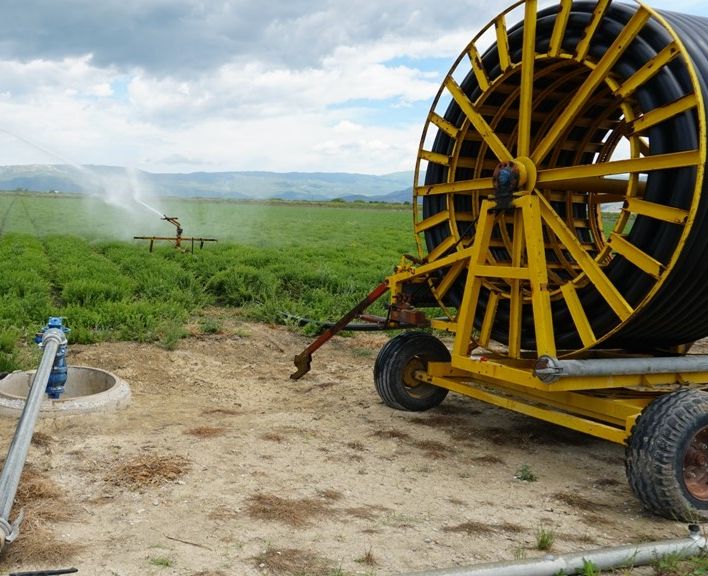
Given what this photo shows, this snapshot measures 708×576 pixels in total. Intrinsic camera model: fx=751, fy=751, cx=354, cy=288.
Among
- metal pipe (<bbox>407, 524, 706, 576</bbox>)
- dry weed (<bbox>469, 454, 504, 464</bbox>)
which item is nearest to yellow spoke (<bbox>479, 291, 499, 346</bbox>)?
dry weed (<bbox>469, 454, 504, 464</bbox>)

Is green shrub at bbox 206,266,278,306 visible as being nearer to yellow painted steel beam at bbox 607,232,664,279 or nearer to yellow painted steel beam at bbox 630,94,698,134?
yellow painted steel beam at bbox 607,232,664,279

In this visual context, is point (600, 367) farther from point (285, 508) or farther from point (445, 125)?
point (445, 125)

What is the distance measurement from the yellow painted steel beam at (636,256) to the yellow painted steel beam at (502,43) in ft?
6.25

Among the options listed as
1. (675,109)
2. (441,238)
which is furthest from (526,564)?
(441,238)

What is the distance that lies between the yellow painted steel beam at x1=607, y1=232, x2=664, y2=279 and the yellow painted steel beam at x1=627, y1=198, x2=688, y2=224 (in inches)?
8.7

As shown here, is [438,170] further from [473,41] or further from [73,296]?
[73,296]

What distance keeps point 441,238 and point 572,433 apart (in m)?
2.17

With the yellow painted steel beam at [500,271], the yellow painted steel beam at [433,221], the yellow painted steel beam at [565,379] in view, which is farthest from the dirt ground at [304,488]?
the yellow painted steel beam at [433,221]

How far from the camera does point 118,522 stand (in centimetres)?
414

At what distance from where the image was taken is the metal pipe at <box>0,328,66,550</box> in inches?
150

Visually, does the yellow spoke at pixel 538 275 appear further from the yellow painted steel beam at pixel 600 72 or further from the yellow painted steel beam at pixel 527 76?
the yellow painted steel beam at pixel 527 76

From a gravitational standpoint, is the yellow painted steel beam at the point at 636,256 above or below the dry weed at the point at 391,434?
above

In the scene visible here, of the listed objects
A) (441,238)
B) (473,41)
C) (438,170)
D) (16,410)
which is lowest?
(16,410)

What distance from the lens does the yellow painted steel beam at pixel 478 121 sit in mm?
6105
